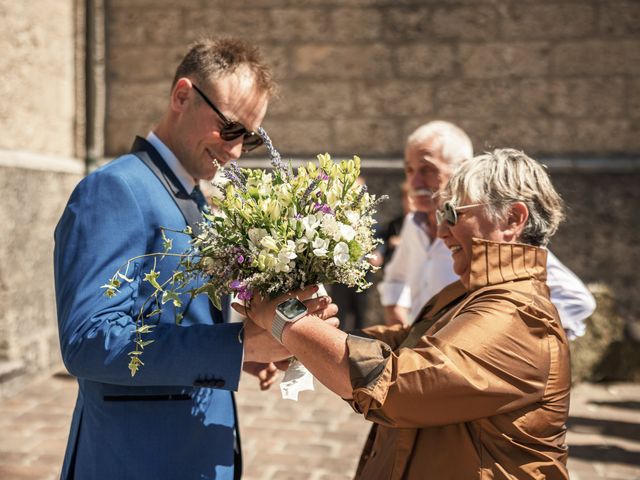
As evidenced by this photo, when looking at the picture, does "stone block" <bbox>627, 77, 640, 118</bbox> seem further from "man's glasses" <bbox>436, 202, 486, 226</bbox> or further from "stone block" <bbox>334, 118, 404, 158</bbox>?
"man's glasses" <bbox>436, 202, 486, 226</bbox>

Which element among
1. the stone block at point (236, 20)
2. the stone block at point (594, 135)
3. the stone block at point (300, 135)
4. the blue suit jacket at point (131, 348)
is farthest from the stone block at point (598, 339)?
the blue suit jacket at point (131, 348)

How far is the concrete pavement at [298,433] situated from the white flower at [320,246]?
10.1 ft

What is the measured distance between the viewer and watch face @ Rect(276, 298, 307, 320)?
1.81 m

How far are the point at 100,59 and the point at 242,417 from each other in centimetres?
452

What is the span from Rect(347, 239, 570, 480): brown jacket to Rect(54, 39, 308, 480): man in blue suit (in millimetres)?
336

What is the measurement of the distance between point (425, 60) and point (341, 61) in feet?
3.02

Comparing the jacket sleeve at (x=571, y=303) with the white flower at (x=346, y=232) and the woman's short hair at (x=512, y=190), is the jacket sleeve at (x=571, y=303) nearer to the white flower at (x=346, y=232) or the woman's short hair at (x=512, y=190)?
the woman's short hair at (x=512, y=190)

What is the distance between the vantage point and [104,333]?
5.87ft

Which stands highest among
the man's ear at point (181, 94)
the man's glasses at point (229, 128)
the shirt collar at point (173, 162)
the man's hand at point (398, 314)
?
the man's ear at point (181, 94)

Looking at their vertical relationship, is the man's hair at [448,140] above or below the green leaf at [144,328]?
above

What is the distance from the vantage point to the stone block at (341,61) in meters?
7.85

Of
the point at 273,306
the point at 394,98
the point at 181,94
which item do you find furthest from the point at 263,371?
the point at 394,98

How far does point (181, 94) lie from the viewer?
2.28 metres

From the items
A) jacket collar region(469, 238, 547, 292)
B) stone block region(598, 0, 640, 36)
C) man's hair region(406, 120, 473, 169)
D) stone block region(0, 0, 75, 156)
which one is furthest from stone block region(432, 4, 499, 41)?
jacket collar region(469, 238, 547, 292)
